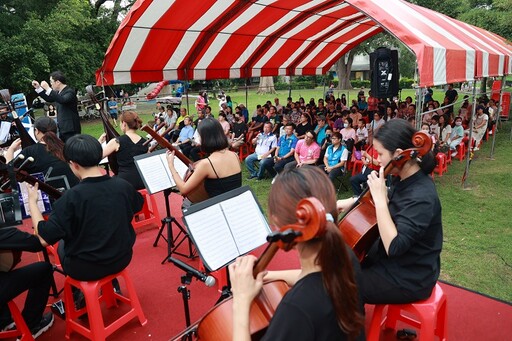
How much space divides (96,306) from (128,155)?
7.77 feet

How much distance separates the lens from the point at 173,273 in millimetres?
4039

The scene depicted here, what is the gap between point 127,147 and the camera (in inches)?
185

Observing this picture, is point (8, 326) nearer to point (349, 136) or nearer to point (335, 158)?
point (335, 158)

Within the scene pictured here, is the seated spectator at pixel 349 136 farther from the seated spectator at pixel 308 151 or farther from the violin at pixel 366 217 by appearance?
the violin at pixel 366 217

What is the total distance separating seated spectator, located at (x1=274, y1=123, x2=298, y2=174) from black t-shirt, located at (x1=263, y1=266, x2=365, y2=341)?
6174 mm

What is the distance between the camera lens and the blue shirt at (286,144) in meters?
7.55

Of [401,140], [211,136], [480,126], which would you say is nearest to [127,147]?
[211,136]

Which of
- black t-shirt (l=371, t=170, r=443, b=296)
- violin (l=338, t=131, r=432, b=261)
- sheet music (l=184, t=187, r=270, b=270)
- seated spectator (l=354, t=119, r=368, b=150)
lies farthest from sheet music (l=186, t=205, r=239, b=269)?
seated spectator (l=354, t=119, r=368, b=150)

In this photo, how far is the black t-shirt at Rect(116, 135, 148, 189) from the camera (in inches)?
184

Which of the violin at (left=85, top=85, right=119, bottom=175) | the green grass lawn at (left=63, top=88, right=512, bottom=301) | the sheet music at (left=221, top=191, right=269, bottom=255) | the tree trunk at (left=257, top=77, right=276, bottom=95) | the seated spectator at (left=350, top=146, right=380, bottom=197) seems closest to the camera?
the sheet music at (left=221, top=191, right=269, bottom=255)

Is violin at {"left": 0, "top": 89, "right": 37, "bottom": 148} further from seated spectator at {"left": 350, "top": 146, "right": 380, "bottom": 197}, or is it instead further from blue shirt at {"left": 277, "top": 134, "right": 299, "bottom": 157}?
seated spectator at {"left": 350, "top": 146, "right": 380, "bottom": 197}

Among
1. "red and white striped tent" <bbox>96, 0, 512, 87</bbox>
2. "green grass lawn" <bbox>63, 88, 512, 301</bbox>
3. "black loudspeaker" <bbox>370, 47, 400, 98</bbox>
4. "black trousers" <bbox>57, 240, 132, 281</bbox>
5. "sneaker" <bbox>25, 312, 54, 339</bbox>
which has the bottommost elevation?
"green grass lawn" <bbox>63, 88, 512, 301</bbox>

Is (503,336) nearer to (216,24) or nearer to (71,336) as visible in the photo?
(71,336)

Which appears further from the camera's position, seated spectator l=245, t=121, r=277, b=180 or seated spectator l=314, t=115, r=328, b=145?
seated spectator l=314, t=115, r=328, b=145
